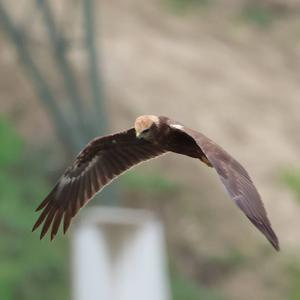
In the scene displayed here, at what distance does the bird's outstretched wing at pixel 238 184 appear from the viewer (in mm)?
4406

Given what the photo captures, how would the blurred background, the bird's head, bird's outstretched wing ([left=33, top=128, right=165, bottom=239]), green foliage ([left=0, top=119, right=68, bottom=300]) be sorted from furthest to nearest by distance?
the blurred background → green foliage ([left=0, top=119, right=68, bottom=300]) → bird's outstretched wing ([left=33, top=128, right=165, bottom=239]) → the bird's head

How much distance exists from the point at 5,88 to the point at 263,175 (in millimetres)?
3788

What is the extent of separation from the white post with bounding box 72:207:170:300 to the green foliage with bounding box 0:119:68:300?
40 centimetres

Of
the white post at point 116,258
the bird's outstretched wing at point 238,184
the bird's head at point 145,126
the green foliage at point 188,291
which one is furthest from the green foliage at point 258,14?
the bird's outstretched wing at point 238,184

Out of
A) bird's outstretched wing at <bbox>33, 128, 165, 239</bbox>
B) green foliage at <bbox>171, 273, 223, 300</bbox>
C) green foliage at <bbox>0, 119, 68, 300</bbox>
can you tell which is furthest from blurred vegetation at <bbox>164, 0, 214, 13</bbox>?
bird's outstretched wing at <bbox>33, 128, 165, 239</bbox>

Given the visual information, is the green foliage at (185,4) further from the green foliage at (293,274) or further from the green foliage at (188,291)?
the green foliage at (188,291)

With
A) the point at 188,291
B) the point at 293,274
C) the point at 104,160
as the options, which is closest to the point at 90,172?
the point at 104,160

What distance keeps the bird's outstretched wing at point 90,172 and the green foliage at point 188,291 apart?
8.23 metres

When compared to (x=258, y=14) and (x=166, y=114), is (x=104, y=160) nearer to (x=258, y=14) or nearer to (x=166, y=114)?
(x=166, y=114)

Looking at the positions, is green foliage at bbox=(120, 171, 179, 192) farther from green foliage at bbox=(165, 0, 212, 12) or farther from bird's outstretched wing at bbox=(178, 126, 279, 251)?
bird's outstretched wing at bbox=(178, 126, 279, 251)

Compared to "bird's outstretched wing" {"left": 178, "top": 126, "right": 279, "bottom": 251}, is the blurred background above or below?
above

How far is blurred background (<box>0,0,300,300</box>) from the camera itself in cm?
1502

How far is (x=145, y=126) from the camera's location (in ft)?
16.9

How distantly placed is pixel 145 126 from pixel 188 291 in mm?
9956
